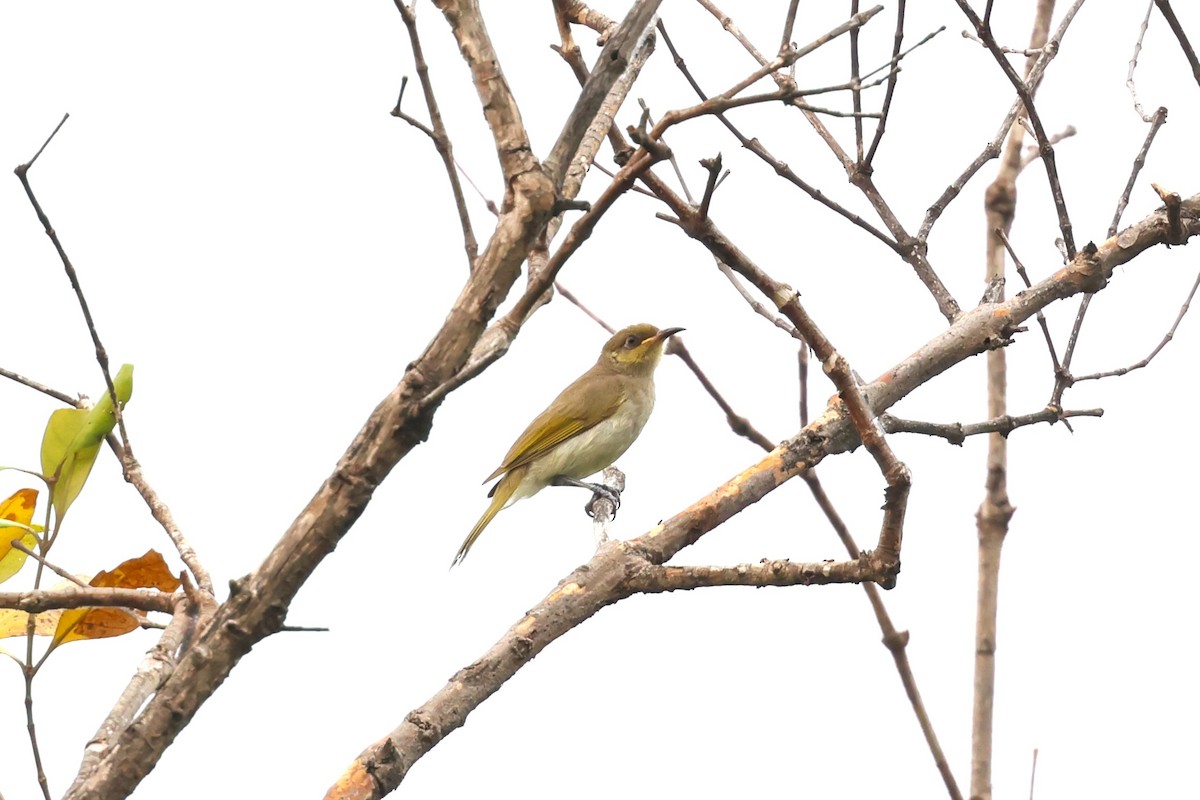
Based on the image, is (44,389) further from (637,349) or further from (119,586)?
(637,349)

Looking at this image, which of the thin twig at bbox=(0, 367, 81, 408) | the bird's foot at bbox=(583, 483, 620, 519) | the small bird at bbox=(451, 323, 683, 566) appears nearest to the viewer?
the thin twig at bbox=(0, 367, 81, 408)

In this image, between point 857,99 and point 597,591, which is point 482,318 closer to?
point 597,591

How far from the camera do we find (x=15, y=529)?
9.92 ft

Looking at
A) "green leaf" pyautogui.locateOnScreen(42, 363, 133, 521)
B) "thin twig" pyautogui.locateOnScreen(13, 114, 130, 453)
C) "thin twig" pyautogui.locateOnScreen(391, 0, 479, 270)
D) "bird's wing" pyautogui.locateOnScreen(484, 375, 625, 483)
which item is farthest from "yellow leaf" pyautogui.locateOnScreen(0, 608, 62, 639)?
"bird's wing" pyautogui.locateOnScreen(484, 375, 625, 483)

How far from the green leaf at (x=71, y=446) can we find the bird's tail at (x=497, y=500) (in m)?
3.81

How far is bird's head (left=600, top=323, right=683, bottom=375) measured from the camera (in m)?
7.82

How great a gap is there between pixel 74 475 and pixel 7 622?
544 mm

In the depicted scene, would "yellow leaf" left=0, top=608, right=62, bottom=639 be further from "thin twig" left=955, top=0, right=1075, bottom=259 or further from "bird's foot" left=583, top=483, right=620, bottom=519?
"bird's foot" left=583, top=483, right=620, bottom=519

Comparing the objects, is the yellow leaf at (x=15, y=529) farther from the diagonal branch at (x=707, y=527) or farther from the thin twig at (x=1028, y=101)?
the thin twig at (x=1028, y=101)

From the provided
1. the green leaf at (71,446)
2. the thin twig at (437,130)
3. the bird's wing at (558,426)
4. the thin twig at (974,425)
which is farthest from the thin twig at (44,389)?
the bird's wing at (558,426)

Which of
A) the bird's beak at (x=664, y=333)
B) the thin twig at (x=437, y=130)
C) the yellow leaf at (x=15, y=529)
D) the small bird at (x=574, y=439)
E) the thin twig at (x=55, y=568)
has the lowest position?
the thin twig at (x=55, y=568)

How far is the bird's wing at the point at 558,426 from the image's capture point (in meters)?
7.16

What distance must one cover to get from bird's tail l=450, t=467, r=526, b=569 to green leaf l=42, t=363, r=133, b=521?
12.5 feet

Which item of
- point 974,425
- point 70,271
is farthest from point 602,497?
point 70,271
